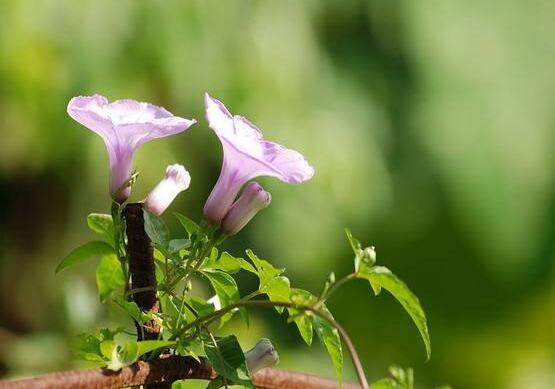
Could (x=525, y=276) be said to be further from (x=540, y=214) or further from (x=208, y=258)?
(x=208, y=258)

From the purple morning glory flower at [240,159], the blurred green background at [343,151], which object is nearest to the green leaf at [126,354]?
the purple morning glory flower at [240,159]

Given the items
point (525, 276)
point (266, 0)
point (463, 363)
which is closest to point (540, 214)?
point (525, 276)

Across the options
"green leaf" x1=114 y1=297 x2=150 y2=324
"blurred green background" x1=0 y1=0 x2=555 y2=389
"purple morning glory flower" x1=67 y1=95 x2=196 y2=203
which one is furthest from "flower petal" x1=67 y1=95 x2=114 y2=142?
"blurred green background" x1=0 y1=0 x2=555 y2=389

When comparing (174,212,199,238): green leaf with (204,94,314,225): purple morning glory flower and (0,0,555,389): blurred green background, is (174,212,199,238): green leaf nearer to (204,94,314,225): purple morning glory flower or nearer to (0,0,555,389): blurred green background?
(204,94,314,225): purple morning glory flower

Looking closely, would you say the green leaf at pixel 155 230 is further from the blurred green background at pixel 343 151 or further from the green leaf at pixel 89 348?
the blurred green background at pixel 343 151

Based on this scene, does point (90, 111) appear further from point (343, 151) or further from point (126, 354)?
point (343, 151)
